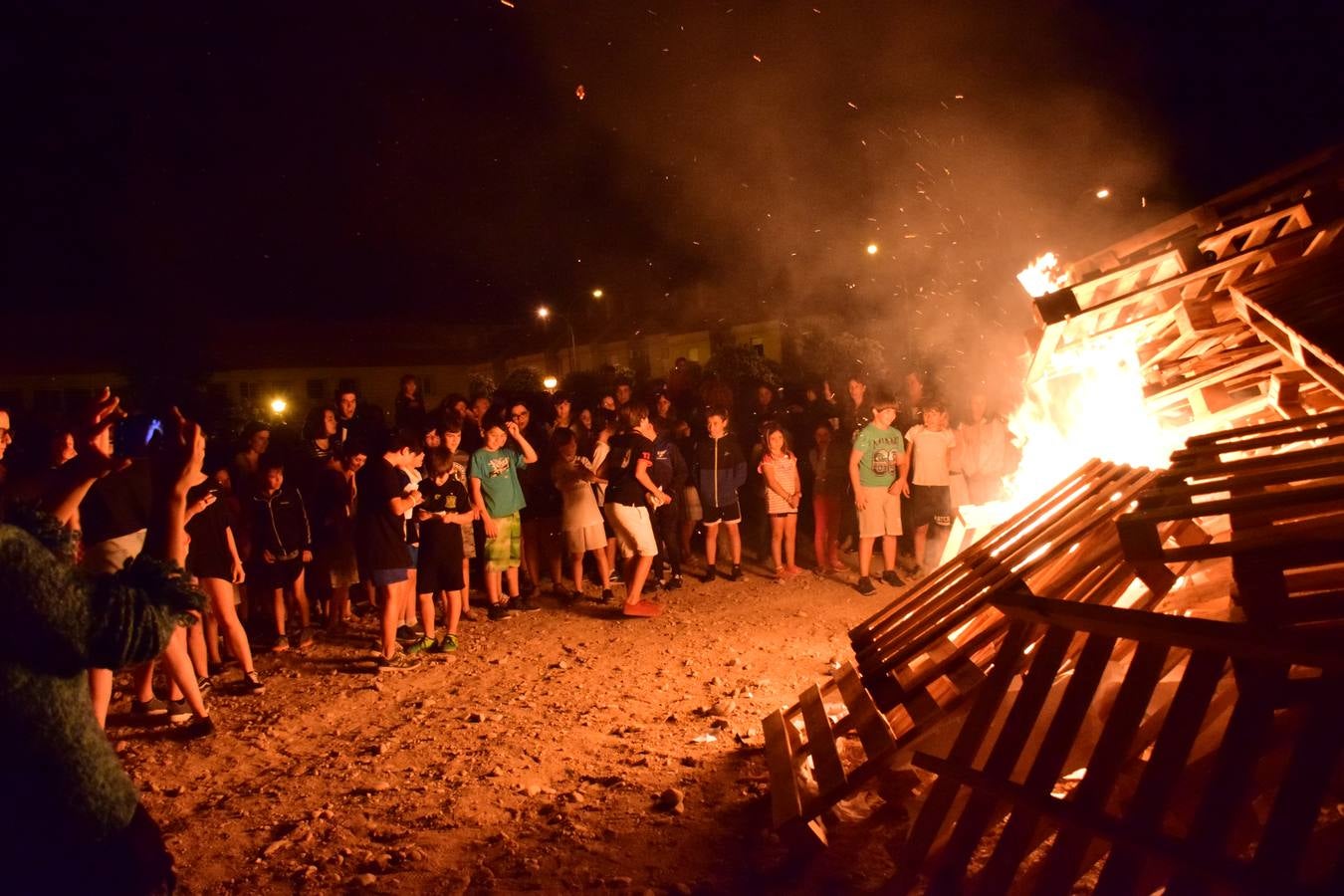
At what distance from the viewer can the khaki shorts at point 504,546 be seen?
751cm

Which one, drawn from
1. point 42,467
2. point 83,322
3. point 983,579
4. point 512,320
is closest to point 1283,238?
point 983,579

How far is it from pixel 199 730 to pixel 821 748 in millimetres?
4204

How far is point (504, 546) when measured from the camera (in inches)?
299

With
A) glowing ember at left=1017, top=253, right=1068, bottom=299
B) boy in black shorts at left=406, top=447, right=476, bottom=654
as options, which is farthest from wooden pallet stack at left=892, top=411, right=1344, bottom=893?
boy in black shorts at left=406, top=447, right=476, bottom=654

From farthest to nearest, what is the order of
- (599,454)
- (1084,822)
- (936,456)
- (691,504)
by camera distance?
(691,504) < (936,456) < (599,454) < (1084,822)

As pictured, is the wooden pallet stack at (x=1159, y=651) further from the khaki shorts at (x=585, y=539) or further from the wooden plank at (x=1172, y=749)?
the khaki shorts at (x=585, y=539)

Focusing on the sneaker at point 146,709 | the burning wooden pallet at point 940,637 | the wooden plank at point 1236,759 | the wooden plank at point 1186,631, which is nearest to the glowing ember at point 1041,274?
the burning wooden pallet at point 940,637

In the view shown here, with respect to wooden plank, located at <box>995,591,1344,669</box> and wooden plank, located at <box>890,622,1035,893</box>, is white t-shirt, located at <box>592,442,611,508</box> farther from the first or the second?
wooden plank, located at <box>995,591,1344,669</box>

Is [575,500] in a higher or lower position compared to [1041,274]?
lower

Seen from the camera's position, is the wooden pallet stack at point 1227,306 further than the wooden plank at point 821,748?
Yes

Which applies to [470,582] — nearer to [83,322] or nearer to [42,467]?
[42,467]

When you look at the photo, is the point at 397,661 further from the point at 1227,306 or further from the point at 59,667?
the point at 1227,306

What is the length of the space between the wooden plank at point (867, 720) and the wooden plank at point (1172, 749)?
2.79 ft

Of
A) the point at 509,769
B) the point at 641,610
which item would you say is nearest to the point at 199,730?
the point at 509,769
